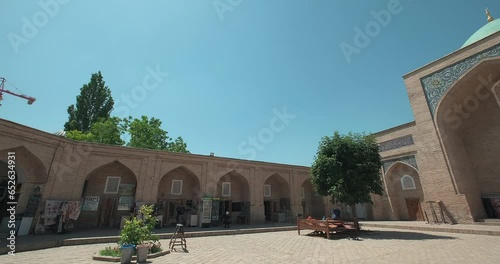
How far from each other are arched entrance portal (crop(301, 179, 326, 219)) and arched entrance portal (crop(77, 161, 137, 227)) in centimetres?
1599

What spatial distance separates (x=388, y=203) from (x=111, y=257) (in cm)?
2074

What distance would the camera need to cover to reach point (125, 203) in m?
16.2

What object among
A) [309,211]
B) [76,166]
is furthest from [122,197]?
[309,211]

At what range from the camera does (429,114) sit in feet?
57.0

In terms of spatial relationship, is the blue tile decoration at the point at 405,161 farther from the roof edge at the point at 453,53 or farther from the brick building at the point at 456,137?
the roof edge at the point at 453,53

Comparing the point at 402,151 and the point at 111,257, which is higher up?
the point at 402,151

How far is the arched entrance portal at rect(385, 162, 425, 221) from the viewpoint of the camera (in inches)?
734

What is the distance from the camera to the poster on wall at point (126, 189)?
1628cm

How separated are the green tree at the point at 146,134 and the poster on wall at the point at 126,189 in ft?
41.9

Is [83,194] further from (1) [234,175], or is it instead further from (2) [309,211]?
(2) [309,211]

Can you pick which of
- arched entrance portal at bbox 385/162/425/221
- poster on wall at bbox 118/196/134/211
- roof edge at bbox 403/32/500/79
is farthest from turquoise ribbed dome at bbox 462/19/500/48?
poster on wall at bbox 118/196/134/211

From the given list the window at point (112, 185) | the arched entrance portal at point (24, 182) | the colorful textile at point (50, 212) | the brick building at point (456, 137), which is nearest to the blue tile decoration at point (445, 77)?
the brick building at point (456, 137)

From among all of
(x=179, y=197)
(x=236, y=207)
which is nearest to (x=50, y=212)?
(x=179, y=197)

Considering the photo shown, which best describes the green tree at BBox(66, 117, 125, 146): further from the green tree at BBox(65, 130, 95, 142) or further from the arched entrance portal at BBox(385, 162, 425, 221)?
the arched entrance portal at BBox(385, 162, 425, 221)
